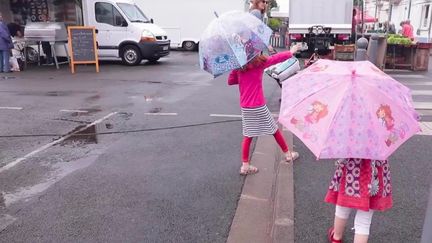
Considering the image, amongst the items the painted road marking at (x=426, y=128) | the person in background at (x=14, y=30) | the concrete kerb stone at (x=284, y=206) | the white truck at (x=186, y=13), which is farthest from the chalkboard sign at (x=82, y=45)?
the concrete kerb stone at (x=284, y=206)

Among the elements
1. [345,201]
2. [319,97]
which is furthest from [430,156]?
[319,97]

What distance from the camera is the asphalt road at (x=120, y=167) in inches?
148

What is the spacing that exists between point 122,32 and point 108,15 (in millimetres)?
891

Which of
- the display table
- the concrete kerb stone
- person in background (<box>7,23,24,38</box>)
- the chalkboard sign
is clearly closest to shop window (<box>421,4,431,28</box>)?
the display table

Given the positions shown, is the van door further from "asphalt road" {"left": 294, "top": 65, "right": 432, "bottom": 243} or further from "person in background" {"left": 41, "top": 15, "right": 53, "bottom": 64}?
"asphalt road" {"left": 294, "top": 65, "right": 432, "bottom": 243}

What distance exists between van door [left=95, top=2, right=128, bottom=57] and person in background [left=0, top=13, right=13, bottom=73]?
10.4 feet

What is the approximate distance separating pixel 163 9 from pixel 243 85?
18416 mm

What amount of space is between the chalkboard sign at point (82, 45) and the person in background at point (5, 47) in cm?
196

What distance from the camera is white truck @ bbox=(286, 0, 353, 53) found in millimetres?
17766

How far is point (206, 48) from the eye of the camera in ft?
13.9

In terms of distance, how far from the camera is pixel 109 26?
1625 centimetres

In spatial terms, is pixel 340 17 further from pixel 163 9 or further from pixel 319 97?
pixel 319 97

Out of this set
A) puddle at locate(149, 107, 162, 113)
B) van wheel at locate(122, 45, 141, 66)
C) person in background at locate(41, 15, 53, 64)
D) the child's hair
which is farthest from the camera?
person in background at locate(41, 15, 53, 64)

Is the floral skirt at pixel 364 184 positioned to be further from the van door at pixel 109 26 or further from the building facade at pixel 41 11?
the building facade at pixel 41 11
